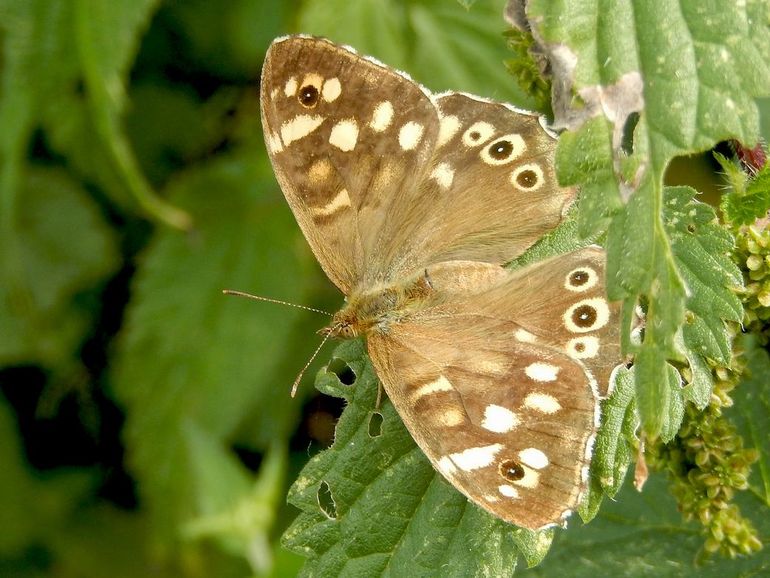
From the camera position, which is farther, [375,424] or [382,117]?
[382,117]

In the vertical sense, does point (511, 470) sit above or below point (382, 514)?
above

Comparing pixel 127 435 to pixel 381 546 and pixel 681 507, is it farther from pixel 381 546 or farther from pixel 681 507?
pixel 681 507

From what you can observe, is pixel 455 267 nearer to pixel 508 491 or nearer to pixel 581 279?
pixel 581 279

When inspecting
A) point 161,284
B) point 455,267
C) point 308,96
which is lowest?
point 161,284

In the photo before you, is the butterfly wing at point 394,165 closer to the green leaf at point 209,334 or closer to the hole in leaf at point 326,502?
the hole in leaf at point 326,502

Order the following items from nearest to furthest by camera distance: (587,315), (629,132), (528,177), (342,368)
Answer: (629,132) → (587,315) → (528,177) → (342,368)

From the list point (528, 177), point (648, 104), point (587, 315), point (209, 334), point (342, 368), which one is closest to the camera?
point (648, 104)

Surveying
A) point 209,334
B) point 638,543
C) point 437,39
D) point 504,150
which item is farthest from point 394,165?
point 209,334
